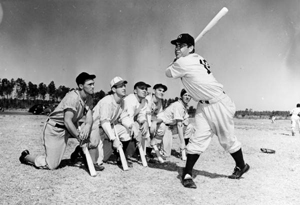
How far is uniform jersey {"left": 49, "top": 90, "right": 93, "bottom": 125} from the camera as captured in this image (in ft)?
15.8

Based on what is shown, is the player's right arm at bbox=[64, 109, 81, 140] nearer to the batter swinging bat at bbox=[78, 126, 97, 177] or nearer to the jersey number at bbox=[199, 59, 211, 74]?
the batter swinging bat at bbox=[78, 126, 97, 177]

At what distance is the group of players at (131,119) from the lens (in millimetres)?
4457

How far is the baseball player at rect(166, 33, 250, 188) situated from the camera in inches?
174

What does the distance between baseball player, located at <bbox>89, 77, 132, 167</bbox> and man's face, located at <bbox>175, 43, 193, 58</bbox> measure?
1536 millimetres

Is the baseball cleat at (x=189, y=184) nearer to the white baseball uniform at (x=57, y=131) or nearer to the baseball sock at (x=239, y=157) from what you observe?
the baseball sock at (x=239, y=157)

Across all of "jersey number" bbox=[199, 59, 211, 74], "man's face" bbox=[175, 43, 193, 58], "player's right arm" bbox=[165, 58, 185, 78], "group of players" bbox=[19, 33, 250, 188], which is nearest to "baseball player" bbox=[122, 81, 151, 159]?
"group of players" bbox=[19, 33, 250, 188]

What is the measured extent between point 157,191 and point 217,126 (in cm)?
142

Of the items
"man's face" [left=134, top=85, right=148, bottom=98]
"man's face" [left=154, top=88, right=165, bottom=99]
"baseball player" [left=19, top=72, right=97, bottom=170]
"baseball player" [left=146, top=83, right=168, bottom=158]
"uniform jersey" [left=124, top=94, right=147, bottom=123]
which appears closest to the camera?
"baseball player" [left=19, top=72, right=97, bottom=170]

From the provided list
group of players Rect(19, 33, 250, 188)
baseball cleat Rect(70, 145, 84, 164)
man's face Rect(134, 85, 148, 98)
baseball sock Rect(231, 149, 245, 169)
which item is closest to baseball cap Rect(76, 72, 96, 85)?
group of players Rect(19, 33, 250, 188)

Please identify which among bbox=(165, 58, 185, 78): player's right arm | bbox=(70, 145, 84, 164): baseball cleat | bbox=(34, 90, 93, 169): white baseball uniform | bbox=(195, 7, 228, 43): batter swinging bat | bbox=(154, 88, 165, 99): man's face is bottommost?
bbox=(70, 145, 84, 164): baseball cleat

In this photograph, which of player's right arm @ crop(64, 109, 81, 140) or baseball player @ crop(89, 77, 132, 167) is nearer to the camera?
player's right arm @ crop(64, 109, 81, 140)

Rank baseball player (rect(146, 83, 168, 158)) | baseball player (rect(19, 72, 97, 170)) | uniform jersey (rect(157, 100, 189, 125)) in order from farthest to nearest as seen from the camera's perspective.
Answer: uniform jersey (rect(157, 100, 189, 125)), baseball player (rect(146, 83, 168, 158)), baseball player (rect(19, 72, 97, 170))

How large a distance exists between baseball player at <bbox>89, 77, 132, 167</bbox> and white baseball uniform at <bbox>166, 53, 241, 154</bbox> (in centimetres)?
159

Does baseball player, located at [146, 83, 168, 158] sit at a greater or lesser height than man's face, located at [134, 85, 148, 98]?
lesser
